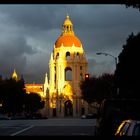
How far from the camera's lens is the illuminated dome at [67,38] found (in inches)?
6511

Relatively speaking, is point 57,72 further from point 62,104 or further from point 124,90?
point 124,90

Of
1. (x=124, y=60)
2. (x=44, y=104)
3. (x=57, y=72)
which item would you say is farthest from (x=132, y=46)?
(x=44, y=104)

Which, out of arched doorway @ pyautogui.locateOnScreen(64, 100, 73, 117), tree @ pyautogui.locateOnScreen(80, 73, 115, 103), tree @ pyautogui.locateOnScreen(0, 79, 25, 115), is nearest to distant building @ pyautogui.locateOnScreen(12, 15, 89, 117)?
arched doorway @ pyautogui.locateOnScreen(64, 100, 73, 117)

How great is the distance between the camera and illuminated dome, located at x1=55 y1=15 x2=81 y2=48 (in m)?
165

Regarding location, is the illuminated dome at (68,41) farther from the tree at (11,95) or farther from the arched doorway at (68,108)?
the tree at (11,95)

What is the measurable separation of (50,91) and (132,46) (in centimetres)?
11737

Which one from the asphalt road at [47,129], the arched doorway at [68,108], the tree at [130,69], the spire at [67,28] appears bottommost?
the asphalt road at [47,129]

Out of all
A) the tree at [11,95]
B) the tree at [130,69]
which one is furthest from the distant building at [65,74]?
the tree at [130,69]

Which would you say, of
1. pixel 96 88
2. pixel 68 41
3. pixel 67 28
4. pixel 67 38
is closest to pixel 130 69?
pixel 96 88

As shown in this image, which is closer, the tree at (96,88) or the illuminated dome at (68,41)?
the tree at (96,88)

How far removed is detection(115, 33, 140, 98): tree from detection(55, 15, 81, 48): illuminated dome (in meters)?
105

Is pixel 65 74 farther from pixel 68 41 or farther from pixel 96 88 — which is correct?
pixel 96 88

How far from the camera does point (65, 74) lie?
169375 millimetres

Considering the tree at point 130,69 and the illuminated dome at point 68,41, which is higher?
the illuminated dome at point 68,41
